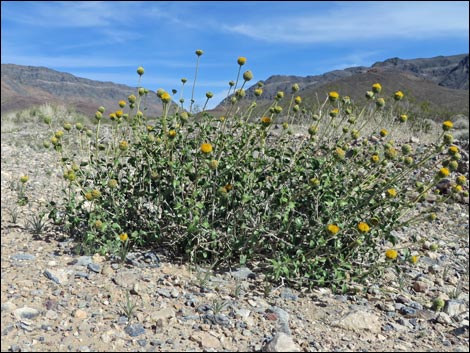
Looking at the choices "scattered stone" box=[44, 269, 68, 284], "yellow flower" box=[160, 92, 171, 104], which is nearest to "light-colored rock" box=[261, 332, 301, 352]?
"scattered stone" box=[44, 269, 68, 284]

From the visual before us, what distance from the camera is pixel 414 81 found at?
56.4 meters

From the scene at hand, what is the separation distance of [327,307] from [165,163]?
1666mm

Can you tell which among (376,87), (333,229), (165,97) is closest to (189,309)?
(333,229)

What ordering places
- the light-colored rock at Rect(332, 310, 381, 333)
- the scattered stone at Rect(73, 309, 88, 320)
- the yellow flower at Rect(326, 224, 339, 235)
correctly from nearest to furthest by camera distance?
the scattered stone at Rect(73, 309, 88, 320) → the light-colored rock at Rect(332, 310, 381, 333) → the yellow flower at Rect(326, 224, 339, 235)

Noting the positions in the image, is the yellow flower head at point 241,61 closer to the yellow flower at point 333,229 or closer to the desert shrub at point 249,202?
the desert shrub at point 249,202

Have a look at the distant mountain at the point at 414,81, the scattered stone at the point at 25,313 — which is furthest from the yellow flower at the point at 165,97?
the distant mountain at the point at 414,81

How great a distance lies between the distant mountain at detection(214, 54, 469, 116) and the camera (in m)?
41.5

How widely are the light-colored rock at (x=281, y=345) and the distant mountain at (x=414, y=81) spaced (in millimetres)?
30442

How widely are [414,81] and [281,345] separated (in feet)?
196

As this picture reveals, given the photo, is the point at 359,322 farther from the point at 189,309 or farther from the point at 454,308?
the point at 189,309

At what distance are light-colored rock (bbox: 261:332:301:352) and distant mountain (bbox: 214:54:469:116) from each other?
30.4 metres

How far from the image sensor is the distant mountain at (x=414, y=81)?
136 ft

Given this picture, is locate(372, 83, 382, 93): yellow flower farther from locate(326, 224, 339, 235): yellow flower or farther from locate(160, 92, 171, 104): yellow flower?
locate(160, 92, 171, 104): yellow flower

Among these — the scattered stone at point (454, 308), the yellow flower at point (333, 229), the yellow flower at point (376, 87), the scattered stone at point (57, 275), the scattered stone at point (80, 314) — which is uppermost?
the yellow flower at point (376, 87)
